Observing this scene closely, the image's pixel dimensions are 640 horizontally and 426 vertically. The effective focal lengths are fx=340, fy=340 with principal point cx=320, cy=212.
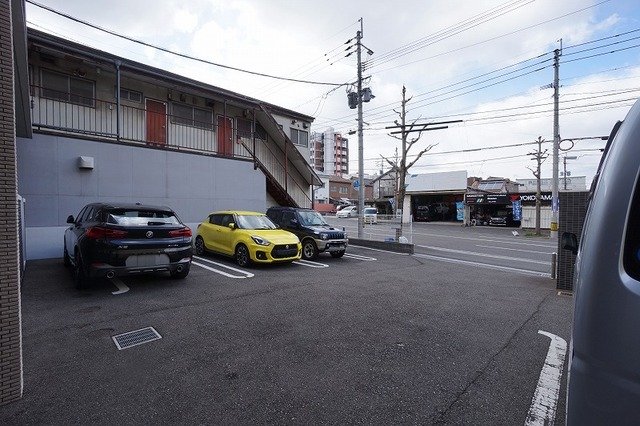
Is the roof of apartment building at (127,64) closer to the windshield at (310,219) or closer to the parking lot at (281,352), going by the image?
the windshield at (310,219)

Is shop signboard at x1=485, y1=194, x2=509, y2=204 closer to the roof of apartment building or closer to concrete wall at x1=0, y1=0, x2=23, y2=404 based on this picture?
the roof of apartment building

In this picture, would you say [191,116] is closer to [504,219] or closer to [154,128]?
[154,128]

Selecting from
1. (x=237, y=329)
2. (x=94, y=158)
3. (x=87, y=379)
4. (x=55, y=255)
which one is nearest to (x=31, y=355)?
(x=87, y=379)

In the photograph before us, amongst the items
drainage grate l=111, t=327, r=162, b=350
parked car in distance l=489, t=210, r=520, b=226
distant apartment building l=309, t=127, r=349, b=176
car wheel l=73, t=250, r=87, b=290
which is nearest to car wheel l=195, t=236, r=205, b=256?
car wheel l=73, t=250, r=87, b=290

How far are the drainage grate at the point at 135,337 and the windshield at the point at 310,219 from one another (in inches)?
293

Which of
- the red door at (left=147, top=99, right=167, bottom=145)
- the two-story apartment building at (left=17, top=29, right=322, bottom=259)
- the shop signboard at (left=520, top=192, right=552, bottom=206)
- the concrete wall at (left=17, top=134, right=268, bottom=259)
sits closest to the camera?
the concrete wall at (left=17, top=134, right=268, bottom=259)

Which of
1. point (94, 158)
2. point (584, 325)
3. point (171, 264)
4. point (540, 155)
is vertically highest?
point (540, 155)

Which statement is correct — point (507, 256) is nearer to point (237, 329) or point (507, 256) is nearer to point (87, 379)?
point (237, 329)

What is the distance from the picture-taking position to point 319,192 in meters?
59.6

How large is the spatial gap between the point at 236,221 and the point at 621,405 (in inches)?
361

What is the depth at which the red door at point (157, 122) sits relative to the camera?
13305 millimetres

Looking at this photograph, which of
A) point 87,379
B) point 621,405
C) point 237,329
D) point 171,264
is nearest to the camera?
point 621,405

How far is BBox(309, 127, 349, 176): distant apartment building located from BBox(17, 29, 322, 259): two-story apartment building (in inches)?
3085

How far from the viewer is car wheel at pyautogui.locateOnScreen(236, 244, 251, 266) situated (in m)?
9.13
